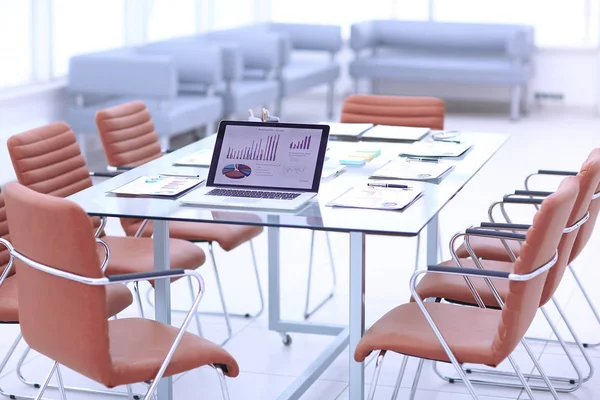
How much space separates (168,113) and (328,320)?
3433mm

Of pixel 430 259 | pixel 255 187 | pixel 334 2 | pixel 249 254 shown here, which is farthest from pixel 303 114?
pixel 255 187

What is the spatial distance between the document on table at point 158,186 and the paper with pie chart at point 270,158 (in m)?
0.14

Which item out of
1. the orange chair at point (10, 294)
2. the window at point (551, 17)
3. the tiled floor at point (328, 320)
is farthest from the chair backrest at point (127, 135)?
the window at point (551, 17)

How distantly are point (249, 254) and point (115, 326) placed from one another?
279 cm

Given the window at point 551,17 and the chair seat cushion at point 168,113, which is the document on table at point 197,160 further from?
the window at point 551,17

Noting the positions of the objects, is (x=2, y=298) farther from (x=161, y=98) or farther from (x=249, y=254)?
(x=161, y=98)

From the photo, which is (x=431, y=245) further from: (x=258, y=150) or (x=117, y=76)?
(x=117, y=76)

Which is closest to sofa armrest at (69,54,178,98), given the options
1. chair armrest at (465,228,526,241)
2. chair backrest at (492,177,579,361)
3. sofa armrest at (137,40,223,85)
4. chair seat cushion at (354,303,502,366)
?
sofa armrest at (137,40,223,85)

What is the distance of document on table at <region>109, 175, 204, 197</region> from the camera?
12.2ft

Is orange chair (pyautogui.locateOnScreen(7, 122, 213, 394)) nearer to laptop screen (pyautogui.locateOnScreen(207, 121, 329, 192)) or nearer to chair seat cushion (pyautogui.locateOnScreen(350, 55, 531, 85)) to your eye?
laptop screen (pyautogui.locateOnScreen(207, 121, 329, 192))

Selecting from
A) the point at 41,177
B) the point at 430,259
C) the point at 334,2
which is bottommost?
the point at 430,259

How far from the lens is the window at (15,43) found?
764 centimetres

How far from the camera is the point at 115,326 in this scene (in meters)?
3.32

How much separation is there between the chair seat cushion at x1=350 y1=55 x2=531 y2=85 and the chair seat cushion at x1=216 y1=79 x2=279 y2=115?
1640 mm
